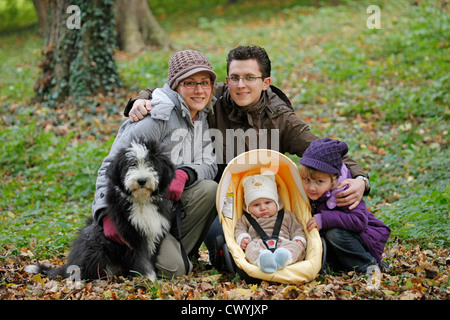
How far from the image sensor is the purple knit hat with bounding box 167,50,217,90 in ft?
12.8

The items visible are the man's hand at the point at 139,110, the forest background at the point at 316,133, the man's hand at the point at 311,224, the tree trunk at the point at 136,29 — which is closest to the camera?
the forest background at the point at 316,133

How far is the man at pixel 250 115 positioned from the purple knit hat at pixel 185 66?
35cm

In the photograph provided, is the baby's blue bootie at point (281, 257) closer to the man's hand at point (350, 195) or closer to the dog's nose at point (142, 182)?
the man's hand at point (350, 195)

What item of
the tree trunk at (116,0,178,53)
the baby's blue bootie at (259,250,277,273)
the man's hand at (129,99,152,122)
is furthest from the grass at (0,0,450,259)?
the baby's blue bootie at (259,250,277,273)

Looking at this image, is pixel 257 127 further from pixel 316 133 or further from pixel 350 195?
pixel 316 133

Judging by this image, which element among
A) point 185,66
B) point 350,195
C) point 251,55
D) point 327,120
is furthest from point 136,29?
point 350,195

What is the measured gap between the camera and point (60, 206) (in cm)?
604

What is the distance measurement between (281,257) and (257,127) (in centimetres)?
149

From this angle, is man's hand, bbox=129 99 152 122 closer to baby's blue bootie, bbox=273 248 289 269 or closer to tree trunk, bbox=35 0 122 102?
baby's blue bootie, bbox=273 248 289 269

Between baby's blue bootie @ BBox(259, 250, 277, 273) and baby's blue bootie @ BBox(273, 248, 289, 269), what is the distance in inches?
1.8

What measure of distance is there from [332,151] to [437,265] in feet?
4.79

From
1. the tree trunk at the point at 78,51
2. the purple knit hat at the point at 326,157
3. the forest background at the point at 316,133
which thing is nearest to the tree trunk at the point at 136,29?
the forest background at the point at 316,133

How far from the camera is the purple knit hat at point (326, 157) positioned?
355 centimetres

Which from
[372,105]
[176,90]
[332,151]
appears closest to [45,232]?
[176,90]
